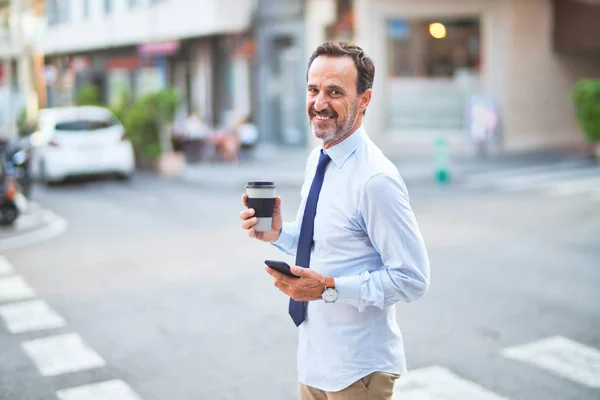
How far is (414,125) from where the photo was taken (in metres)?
21.6

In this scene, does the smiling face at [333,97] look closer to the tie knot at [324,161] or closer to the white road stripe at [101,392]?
the tie knot at [324,161]

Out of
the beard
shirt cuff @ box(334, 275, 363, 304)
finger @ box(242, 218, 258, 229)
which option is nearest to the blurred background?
finger @ box(242, 218, 258, 229)

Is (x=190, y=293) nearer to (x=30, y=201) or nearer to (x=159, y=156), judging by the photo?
(x=30, y=201)

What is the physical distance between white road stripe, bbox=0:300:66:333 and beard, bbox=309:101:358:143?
4468mm

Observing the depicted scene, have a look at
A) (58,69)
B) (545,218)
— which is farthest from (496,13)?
(58,69)

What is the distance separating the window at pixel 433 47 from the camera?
2148 centimetres

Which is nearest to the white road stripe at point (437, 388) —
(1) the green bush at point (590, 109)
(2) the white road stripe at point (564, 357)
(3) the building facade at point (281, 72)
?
(2) the white road stripe at point (564, 357)

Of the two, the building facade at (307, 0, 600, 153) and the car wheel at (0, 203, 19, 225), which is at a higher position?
the building facade at (307, 0, 600, 153)

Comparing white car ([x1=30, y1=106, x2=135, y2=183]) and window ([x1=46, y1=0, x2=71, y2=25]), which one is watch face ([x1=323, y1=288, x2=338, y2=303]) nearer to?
white car ([x1=30, y1=106, x2=135, y2=183])

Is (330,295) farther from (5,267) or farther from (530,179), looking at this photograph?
(530,179)

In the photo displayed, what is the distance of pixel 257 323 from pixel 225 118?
21.7 metres

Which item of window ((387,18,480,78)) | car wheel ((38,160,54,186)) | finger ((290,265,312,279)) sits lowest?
car wheel ((38,160,54,186))

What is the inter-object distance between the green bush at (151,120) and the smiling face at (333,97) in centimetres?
1660

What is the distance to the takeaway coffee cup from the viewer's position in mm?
3039
